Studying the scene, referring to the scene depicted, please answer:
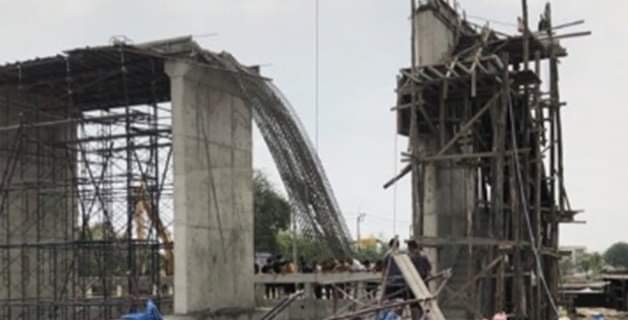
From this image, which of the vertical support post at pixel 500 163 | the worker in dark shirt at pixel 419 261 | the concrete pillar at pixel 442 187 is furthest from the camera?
the concrete pillar at pixel 442 187

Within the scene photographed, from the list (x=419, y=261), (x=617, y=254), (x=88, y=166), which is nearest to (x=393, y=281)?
(x=419, y=261)

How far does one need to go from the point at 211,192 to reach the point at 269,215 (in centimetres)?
4491

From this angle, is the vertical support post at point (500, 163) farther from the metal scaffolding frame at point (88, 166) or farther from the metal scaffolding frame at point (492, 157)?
the metal scaffolding frame at point (88, 166)

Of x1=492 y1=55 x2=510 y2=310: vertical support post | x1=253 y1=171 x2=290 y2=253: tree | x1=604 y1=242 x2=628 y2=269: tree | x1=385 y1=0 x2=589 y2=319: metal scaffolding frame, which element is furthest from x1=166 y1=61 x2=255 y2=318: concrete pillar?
x1=604 y1=242 x2=628 y2=269: tree

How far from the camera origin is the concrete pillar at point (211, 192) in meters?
24.5

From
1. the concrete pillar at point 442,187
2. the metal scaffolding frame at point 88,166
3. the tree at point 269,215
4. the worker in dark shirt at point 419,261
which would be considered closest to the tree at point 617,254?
the tree at point 269,215

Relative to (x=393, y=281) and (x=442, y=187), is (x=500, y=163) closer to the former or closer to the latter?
(x=442, y=187)

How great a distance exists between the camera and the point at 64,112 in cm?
3125

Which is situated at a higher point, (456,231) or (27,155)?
(27,155)

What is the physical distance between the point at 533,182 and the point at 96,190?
1279 centimetres

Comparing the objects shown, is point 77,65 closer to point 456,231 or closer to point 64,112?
point 64,112

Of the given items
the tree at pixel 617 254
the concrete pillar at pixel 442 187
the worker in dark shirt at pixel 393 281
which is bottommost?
the tree at pixel 617 254

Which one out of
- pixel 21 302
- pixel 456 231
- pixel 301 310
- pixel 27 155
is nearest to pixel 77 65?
pixel 27 155

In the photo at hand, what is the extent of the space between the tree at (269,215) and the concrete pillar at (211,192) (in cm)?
3870
